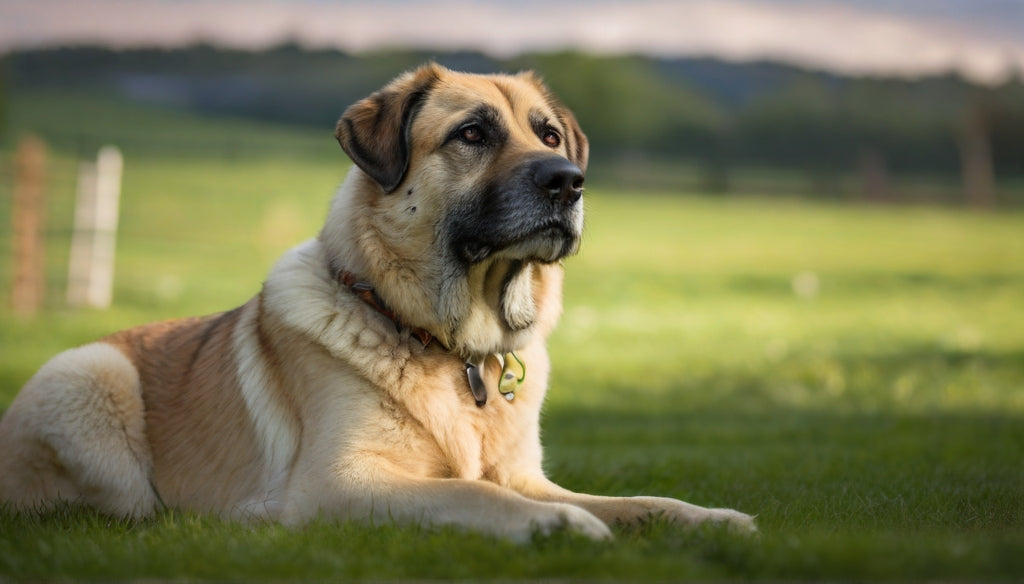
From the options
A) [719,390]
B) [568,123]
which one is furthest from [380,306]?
[719,390]

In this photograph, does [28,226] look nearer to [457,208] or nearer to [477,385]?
[457,208]

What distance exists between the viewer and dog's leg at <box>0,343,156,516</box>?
202 inches

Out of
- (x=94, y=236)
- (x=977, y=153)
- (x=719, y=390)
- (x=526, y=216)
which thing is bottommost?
(x=719, y=390)

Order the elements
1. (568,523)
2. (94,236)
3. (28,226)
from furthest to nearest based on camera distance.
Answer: (94,236)
(28,226)
(568,523)

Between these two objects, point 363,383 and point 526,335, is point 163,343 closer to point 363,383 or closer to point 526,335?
point 363,383

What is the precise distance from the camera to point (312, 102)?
1928 inches

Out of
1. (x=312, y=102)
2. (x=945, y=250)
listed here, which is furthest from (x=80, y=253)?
(x=312, y=102)

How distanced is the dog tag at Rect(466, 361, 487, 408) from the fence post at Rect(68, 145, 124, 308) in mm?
15707

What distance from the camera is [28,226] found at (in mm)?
16359

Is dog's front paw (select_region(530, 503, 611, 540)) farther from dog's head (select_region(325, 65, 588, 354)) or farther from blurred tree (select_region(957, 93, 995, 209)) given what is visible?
blurred tree (select_region(957, 93, 995, 209))

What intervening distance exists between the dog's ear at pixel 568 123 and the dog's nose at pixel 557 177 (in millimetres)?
951

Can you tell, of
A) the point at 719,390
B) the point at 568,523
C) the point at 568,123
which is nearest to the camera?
the point at 568,523

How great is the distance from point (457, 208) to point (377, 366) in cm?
88

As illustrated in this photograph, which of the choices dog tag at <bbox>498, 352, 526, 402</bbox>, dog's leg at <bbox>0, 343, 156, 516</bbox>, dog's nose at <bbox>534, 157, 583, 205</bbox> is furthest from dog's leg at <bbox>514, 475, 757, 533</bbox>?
dog's leg at <bbox>0, 343, 156, 516</bbox>
